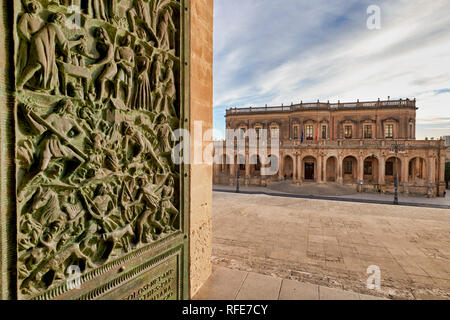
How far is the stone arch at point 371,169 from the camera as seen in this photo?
3130cm

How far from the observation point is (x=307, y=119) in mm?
37188

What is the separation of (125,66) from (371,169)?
37.7m

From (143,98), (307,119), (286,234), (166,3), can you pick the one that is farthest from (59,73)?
(307,119)

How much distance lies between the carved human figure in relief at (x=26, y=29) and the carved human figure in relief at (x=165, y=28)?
5.07 ft

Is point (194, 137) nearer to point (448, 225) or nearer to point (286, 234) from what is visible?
point (286, 234)

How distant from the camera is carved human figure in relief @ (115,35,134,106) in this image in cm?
275

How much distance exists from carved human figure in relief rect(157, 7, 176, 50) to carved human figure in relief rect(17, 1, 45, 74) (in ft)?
5.07

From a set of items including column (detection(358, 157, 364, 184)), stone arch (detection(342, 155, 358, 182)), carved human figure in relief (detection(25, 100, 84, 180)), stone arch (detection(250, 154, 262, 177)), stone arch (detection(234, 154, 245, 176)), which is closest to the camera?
carved human figure in relief (detection(25, 100, 84, 180))

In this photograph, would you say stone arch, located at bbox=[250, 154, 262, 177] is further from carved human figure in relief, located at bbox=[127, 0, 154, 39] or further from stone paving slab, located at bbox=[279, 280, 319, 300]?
carved human figure in relief, located at bbox=[127, 0, 154, 39]

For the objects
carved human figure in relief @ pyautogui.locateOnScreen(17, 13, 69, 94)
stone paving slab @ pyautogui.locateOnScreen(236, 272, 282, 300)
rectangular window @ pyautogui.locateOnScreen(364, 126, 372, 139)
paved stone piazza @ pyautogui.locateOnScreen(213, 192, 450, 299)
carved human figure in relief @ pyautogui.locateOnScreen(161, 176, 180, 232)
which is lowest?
paved stone piazza @ pyautogui.locateOnScreen(213, 192, 450, 299)

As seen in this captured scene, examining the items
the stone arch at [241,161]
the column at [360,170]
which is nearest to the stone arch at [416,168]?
the column at [360,170]

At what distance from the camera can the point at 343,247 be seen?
7590 mm

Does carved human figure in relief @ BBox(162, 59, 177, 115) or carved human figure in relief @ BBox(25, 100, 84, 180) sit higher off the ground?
carved human figure in relief @ BBox(162, 59, 177, 115)

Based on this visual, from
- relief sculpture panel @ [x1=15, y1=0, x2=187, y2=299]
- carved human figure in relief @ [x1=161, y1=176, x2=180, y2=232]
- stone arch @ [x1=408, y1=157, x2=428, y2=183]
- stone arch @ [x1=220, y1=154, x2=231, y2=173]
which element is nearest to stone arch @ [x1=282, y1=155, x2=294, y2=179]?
stone arch @ [x1=220, y1=154, x2=231, y2=173]
